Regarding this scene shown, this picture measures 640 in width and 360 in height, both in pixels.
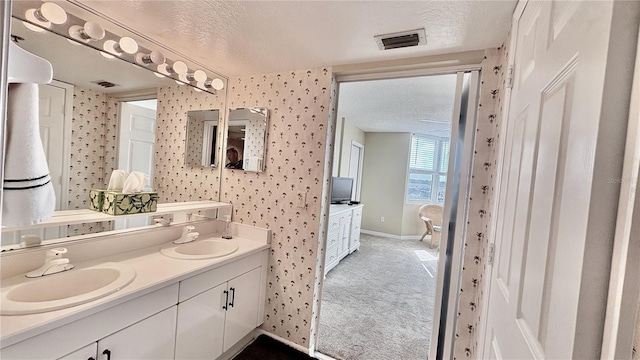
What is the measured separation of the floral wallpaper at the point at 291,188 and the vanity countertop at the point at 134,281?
0.83ft

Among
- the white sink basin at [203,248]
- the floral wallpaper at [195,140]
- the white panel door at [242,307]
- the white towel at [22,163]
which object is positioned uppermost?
the floral wallpaper at [195,140]

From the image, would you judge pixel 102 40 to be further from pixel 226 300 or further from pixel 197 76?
pixel 226 300

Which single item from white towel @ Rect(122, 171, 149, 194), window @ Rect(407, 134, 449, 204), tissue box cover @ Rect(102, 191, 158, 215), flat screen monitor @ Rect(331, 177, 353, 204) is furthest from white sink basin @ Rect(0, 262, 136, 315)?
window @ Rect(407, 134, 449, 204)

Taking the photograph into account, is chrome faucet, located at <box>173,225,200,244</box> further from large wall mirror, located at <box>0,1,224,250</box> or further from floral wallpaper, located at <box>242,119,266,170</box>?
floral wallpaper, located at <box>242,119,266,170</box>

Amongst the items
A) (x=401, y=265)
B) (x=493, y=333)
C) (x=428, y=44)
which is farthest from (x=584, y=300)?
(x=401, y=265)

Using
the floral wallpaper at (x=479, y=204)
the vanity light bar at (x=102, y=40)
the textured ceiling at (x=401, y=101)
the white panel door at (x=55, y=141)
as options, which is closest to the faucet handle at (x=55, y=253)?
the white panel door at (x=55, y=141)

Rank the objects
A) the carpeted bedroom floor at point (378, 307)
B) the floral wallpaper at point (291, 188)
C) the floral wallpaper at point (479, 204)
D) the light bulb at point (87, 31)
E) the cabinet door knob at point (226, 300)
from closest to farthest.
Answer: the light bulb at point (87, 31) → the floral wallpaper at point (479, 204) → the cabinet door knob at point (226, 300) → the floral wallpaper at point (291, 188) → the carpeted bedroom floor at point (378, 307)

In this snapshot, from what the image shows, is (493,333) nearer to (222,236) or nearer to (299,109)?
(299,109)

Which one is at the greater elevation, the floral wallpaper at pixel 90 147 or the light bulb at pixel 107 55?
the light bulb at pixel 107 55

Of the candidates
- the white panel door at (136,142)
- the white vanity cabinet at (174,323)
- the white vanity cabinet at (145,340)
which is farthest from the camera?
the white panel door at (136,142)

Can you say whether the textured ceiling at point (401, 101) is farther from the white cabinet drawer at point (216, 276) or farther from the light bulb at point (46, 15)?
the light bulb at point (46, 15)

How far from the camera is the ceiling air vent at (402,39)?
137 cm

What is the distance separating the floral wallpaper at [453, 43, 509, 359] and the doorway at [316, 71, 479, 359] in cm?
6

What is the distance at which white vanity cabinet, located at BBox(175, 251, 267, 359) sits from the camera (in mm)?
1469
